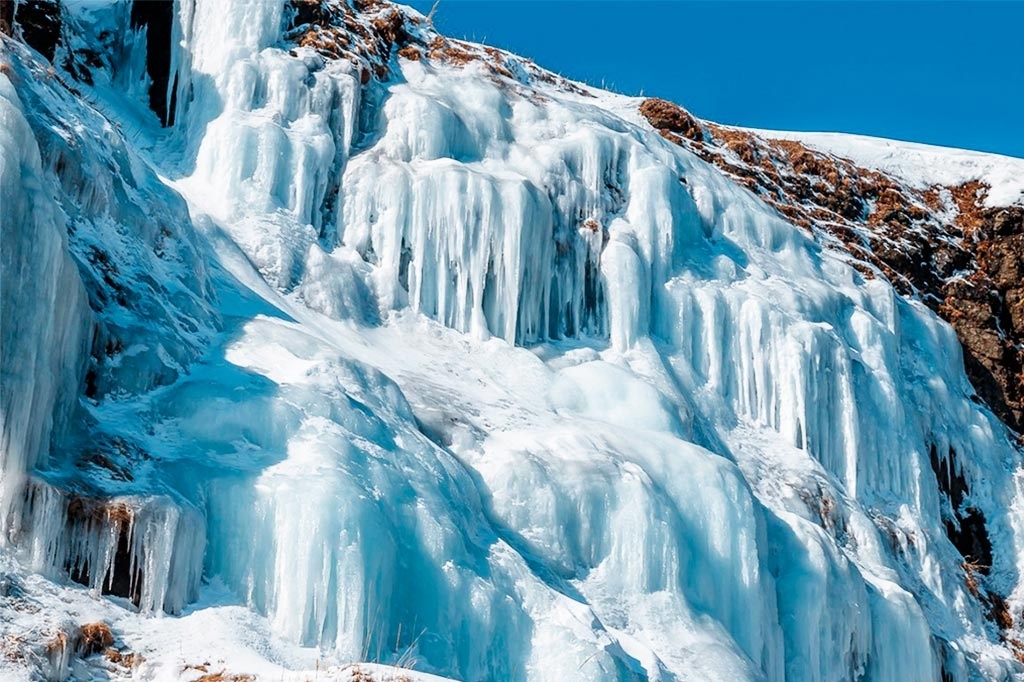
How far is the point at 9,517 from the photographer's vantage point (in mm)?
14734

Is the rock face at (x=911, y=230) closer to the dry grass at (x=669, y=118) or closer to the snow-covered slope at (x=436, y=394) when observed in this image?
the dry grass at (x=669, y=118)

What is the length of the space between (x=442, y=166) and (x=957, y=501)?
1374cm

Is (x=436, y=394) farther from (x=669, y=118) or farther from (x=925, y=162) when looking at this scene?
(x=925, y=162)

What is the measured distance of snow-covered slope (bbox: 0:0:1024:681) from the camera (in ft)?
52.4

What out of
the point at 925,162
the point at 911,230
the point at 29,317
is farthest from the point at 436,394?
the point at 925,162

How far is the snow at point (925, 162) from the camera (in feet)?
134

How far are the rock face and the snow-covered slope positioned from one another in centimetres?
130

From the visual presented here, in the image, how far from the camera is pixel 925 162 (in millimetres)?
42250

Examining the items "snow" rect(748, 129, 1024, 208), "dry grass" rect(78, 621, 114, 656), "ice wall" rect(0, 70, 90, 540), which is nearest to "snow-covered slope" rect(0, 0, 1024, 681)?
"ice wall" rect(0, 70, 90, 540)

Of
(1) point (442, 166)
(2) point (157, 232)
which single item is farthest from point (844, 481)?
(2) point (157, 232)

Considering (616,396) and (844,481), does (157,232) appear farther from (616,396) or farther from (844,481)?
(844,481)

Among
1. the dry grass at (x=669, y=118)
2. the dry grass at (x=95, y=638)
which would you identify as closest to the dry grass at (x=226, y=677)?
the dry grass at (x=95, y=638)

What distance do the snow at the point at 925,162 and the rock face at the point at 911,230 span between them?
2.96ft

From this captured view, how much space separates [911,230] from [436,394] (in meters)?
19.0
